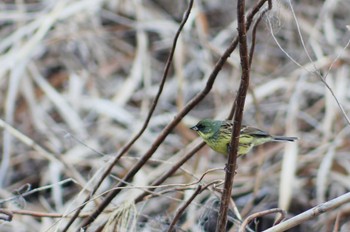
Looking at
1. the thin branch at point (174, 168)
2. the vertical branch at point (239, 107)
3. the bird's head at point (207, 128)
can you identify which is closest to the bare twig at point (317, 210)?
the vertical branch at point (239, 107)

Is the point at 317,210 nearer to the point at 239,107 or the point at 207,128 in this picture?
the point at 239,107

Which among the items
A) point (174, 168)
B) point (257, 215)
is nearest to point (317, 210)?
point (257, 215)

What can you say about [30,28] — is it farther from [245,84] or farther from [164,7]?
[245,84]

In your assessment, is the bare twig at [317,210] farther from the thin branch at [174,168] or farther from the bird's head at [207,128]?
the bird's head at [207,128]

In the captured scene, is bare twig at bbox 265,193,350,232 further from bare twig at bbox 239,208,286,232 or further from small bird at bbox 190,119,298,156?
small bird at bbox 190,119,298,156

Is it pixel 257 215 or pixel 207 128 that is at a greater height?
pixel 207 128

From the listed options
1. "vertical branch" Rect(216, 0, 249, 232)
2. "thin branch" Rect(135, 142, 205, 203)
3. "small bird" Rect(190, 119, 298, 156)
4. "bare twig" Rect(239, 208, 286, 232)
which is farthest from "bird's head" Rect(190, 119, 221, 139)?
"vertical branch" Rect(216, 0, 249, 232)
